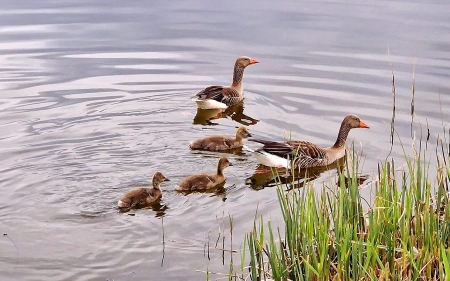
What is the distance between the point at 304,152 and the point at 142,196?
2.68 meters

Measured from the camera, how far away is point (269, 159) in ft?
36.1

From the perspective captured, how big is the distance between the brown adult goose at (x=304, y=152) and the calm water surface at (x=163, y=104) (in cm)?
33

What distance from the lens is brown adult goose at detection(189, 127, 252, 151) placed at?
1148 centimetres

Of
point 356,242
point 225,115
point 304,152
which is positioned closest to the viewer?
point 356,242

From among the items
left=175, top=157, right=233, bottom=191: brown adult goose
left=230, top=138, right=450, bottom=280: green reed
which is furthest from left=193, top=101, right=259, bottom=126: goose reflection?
left=230, top=138, right=450, bottom=280: green reed

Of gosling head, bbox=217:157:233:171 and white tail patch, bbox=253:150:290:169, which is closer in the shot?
gosling head, bbox=217:157:233:171

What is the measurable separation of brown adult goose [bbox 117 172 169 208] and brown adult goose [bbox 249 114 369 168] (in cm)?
186

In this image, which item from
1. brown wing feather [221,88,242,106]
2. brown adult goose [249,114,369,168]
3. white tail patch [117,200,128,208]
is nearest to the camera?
white tail patch [117,200,128,208]

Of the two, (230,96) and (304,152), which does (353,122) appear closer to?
(304,152)

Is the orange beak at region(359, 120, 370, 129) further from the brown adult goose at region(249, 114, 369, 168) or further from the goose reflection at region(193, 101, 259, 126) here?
the goose reflection at region(193, 101, 259, 126)

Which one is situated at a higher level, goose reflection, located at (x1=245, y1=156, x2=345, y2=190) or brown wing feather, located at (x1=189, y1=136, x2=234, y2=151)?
brown wing feather, located at (x1=189, y1=136, x2=234, y2=151)

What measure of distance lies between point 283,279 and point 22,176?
4.88 m

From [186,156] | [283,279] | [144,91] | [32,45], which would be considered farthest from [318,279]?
[32,45]

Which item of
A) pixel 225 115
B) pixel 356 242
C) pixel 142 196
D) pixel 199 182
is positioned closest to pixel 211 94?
pixel 225 115
